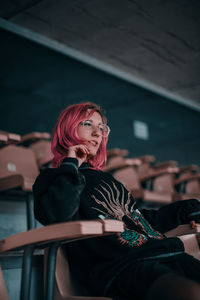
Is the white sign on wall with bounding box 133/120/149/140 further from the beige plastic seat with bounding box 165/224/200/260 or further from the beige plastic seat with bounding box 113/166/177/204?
the beige plastic seat with bounding box 165/224/200/260

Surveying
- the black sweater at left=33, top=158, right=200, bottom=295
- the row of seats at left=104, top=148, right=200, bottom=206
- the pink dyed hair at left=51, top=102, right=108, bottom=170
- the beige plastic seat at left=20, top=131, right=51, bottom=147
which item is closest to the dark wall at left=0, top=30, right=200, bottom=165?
the beige plastic seat at left=20, top=131, right=51, bottom=147

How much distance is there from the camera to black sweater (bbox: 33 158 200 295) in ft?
1.57

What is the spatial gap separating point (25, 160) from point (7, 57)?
80cm

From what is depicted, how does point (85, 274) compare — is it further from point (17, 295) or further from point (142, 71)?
point (142, 71)

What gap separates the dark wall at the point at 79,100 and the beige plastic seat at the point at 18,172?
0.59 metres

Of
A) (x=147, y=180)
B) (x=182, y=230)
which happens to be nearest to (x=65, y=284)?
(x=182, y=230)

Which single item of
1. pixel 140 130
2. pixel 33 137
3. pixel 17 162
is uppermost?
pixel 140 130

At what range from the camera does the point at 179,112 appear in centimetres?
287

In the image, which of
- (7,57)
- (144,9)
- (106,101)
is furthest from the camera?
(106,101)

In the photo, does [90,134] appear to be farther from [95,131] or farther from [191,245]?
[191,245]

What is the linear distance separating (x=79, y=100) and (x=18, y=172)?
1.06 m

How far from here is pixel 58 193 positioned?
1.57 feet

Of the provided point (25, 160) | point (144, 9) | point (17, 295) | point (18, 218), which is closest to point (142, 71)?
point (144, 9)

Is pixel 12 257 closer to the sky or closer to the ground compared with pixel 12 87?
closer to the ground
